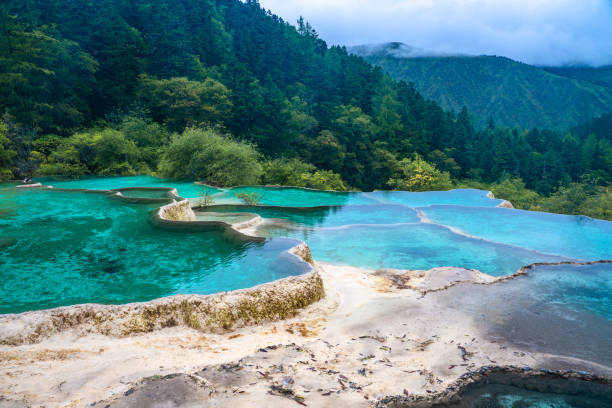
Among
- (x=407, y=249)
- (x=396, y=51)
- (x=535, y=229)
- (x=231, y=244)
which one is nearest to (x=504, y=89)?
(x=396, y=51)

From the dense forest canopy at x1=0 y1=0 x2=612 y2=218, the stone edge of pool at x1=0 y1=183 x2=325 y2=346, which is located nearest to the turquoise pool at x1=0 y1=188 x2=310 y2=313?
the stone edge of pool at x1=0 y1=183 x2=325 y2=346

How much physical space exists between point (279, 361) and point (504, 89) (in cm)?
9364

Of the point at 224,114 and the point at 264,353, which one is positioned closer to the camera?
the point at 264,353

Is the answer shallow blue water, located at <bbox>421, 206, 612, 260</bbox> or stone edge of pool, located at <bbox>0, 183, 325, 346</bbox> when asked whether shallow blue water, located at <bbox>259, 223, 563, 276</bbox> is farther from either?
stone edge of pool, located at <bbox>0, 183, 325, 346</bbox>

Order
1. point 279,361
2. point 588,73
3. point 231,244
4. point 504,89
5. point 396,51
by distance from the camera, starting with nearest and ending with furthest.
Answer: point 279,361 → point 231,244 → point 504,89 → point 588,73 → point 396,51

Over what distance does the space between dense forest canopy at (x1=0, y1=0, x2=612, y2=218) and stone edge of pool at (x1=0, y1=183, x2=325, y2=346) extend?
1183 cm

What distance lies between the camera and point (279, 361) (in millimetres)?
3611

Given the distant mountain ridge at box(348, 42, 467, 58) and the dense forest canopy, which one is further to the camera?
the distant mountain ridge at box(348, 42, 467, 58)

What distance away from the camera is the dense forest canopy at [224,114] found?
1928 centimetres

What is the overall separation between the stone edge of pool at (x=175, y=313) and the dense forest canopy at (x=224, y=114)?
38.8 feet

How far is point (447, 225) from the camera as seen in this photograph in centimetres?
1041

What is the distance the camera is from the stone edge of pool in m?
4.03

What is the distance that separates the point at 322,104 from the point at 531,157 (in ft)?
73.9

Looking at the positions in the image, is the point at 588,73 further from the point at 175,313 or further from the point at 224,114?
the point at 175,313
